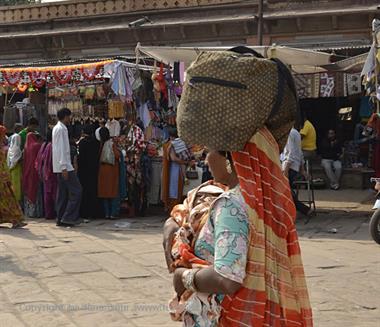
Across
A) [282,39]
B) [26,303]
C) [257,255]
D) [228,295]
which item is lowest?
[26,303]

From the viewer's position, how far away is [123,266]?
6.80m

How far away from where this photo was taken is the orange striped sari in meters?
2.13

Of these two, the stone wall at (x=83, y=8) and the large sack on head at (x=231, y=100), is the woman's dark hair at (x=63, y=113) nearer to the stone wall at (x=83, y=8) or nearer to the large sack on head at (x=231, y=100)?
the large sack on head at (x=231, y=100)

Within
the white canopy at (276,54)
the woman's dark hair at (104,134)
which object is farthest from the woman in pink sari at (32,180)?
the white canopy at (276,54)

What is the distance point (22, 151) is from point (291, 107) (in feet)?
29.8

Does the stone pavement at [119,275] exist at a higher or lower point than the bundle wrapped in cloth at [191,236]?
lower

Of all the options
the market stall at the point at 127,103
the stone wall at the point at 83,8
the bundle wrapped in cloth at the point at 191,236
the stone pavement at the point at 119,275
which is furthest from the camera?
the stone wall at the point at 83,8

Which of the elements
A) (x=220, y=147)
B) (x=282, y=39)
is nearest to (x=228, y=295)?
(x=220, y=147)

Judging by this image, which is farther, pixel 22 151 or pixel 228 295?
pixel 22 151

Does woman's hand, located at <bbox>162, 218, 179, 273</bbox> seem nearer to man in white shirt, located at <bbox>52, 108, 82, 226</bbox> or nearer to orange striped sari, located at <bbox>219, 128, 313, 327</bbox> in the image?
orange striped sari, located at <bbox>219, 128, 313, 327</bbox>

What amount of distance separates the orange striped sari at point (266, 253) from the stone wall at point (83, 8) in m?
15.7

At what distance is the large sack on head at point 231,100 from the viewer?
7.07ft

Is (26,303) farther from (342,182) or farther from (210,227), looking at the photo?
(342,182)

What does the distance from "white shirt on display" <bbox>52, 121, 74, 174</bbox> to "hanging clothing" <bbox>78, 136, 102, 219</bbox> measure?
2.79 ft
